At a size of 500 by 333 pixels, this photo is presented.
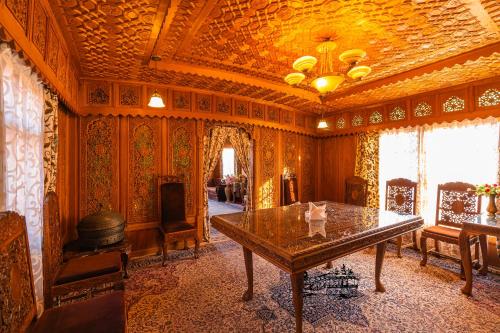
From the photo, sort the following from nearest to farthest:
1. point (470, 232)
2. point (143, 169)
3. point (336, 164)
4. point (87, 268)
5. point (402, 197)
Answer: point (87, 268)
point (470, 232)
point (143, 169)
point (402, 197)
point (336, 164)

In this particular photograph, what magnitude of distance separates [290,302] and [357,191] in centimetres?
273

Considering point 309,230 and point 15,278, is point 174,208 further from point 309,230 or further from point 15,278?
point 15,278

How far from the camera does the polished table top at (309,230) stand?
5.95 ft

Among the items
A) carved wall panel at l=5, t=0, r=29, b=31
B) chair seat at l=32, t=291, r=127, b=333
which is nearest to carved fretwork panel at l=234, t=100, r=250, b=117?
carved wall panel at l=5, t=0, r=29, b=31

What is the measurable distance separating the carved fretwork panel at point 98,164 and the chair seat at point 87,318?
7.99 ft

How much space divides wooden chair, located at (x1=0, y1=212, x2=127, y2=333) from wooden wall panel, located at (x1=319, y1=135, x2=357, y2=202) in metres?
5.19

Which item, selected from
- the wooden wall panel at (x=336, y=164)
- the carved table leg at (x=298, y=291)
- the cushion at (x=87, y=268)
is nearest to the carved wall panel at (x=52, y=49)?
the cushion at (x=87, y=268)

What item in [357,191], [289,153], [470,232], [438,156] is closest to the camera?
[470,232]

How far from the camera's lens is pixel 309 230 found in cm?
219

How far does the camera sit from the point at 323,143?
250 inches

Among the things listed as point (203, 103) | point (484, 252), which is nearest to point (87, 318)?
point (203, 103)

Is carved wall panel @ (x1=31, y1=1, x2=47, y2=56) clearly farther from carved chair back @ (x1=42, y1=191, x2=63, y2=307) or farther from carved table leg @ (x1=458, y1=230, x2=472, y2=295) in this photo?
carved table leg @ (x1=458, y1=230, x2=472, y2=295)

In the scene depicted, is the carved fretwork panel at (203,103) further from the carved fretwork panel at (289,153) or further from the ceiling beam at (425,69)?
the ceiling beam at (425,69)

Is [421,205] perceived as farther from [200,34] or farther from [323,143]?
[200,34]
